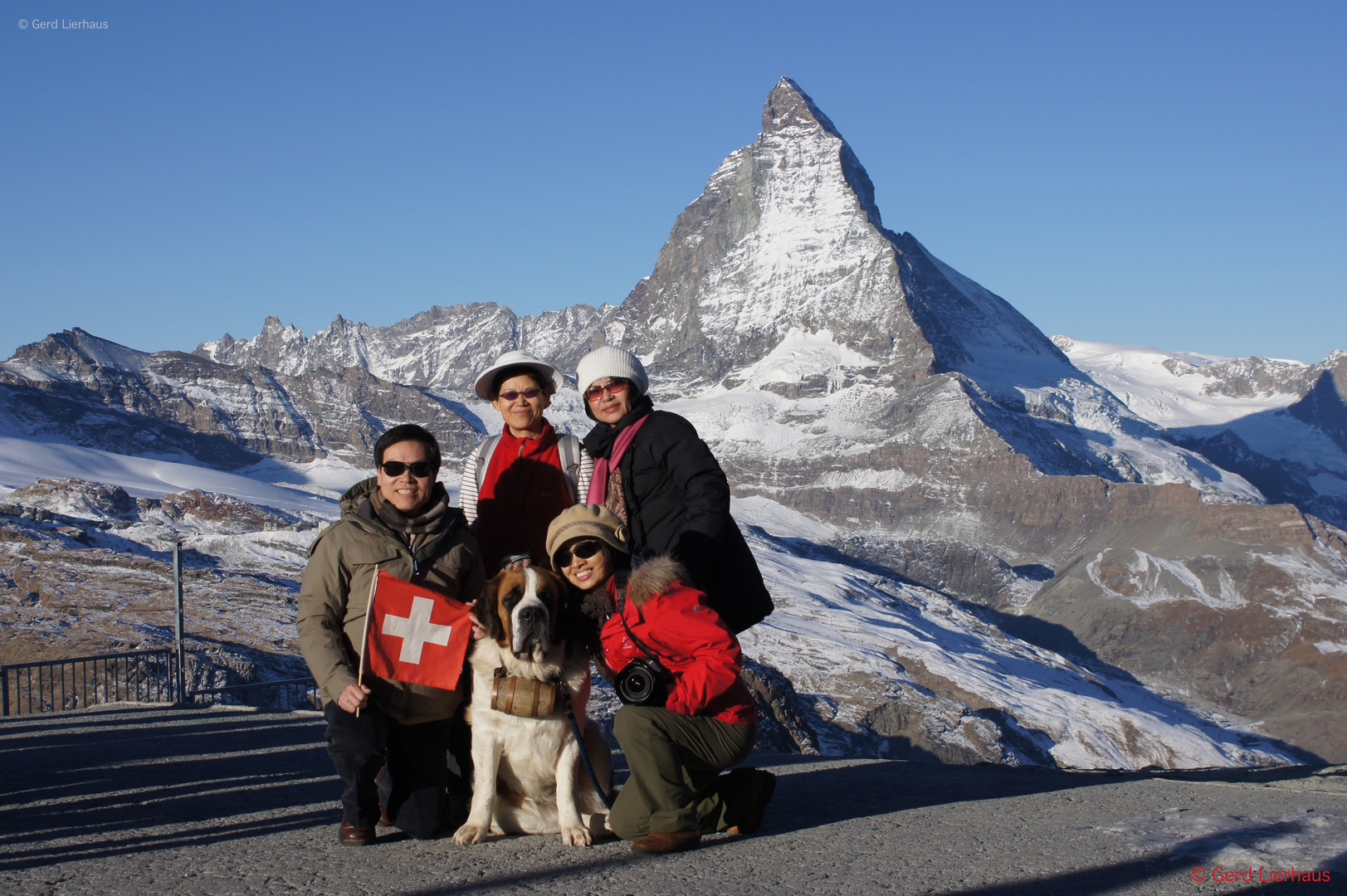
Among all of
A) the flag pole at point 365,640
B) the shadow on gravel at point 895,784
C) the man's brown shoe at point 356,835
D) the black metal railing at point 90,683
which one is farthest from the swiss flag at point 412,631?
the black metal railing at point 90,683

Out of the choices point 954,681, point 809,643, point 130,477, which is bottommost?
point 954,681

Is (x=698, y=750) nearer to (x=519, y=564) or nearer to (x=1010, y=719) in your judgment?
(x=519, y=564)

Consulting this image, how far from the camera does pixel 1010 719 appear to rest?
9219 cm

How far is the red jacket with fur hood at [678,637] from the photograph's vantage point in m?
4.83

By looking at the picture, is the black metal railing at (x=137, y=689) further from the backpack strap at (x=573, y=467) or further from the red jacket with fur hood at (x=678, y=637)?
the red jacket with fur hood at (x=678, y=637)

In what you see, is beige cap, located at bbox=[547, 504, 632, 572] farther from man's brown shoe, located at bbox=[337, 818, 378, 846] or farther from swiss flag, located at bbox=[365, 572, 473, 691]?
man's brown shoe, located at bbox=[337, 818, 378, 846]

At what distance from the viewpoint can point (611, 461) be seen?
18.2 feet

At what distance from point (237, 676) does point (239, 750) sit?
30779mm

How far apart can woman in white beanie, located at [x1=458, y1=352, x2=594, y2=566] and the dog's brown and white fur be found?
107 centimetres

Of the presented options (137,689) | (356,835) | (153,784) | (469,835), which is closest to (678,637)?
(469,835)

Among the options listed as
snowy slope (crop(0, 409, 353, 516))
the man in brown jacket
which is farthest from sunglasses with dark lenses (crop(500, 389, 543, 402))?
snowy slope (crop(0, 409, 353, 516))

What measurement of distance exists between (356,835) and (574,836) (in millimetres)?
999

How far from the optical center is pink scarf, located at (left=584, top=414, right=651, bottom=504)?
5.52m

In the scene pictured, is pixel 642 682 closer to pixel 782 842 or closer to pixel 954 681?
pixel 782 842
